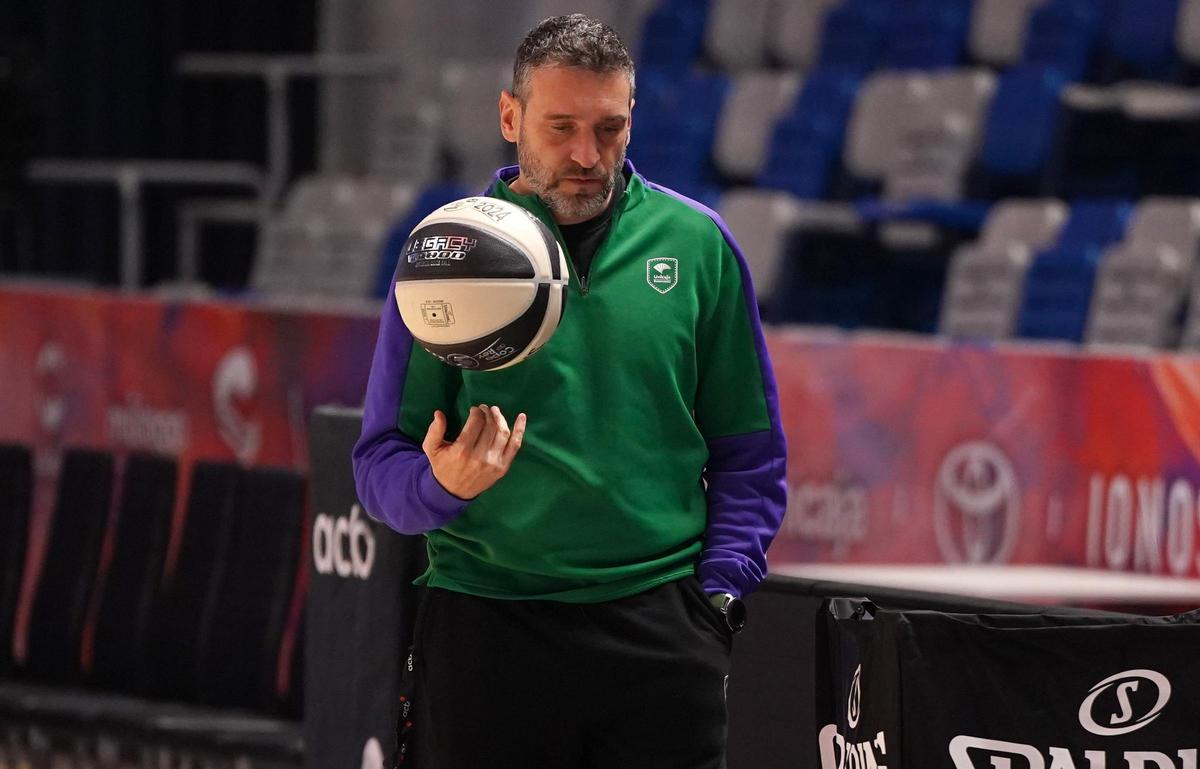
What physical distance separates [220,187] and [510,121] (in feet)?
42.6

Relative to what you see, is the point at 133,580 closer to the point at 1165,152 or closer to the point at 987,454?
the point at 987,454

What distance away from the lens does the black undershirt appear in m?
2.90

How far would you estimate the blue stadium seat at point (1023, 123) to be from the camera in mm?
10523

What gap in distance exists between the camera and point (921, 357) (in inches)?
284

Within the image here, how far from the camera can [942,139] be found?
11.0m


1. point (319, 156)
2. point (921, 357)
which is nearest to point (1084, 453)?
point (921, 357)

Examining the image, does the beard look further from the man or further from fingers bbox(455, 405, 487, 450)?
fingers bbox(455, 405, 487, 450)

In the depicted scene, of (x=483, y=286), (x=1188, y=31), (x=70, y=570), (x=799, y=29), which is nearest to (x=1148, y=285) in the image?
(x=1188, y=31)

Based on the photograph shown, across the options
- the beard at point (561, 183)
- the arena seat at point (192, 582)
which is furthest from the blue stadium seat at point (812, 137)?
the beard at point (561, 183)

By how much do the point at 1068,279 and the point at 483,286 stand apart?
718 cm

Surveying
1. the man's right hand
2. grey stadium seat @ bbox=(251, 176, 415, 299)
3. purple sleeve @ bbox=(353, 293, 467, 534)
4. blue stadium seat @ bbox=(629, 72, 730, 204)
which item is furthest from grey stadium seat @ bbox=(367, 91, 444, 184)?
the man's right hand

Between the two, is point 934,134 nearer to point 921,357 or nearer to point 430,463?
point 921,357

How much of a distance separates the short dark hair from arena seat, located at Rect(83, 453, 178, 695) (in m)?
4.56

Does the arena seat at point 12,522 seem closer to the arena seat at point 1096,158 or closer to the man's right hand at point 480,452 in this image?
the man's right hand at point 480,452
